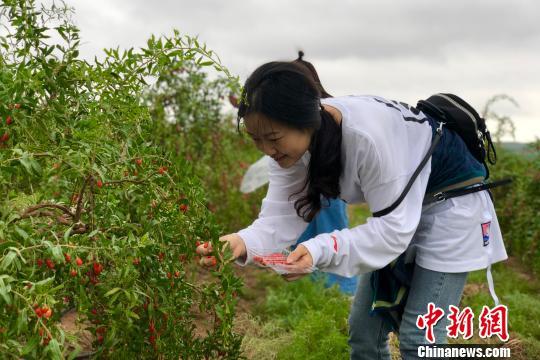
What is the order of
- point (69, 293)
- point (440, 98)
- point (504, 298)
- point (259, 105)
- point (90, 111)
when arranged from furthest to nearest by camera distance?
point (504, 298)
point (440, 98)
point (259, 105)
point (90, 111)
point (69, 293)

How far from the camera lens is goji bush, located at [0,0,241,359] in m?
1.56

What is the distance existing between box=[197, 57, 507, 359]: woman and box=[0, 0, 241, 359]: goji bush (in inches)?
6.8

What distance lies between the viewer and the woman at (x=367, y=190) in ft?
7.05

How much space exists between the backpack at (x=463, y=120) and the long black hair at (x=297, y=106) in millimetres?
486

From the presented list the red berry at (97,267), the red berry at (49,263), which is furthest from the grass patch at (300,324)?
the red berry at (49,263)

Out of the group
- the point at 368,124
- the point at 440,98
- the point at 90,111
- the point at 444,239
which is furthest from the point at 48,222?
the point at 440,98

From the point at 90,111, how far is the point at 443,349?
1.49 metres

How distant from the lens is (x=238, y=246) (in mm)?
2438

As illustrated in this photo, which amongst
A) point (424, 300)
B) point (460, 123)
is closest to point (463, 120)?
point (460, 123)

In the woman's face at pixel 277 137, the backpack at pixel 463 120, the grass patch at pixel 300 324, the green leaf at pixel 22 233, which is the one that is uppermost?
the backpack at pixel 463 120

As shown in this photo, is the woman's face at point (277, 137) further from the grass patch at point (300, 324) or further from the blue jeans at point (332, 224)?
the blue jeans at point (332, 224)

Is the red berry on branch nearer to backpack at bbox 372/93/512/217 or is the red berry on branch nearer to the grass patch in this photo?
backpack at bbox 372/93/512/217

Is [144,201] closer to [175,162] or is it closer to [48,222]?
[175,162]

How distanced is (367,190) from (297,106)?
1.32 feet
